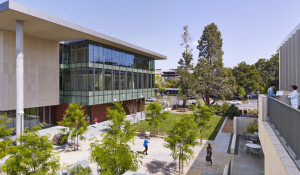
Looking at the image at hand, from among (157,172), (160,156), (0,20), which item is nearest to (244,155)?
(160,156)

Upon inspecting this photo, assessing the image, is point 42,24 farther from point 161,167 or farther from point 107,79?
point 161,167

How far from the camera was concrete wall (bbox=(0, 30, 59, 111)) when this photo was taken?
64.7 feet

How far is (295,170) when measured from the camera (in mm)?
3826

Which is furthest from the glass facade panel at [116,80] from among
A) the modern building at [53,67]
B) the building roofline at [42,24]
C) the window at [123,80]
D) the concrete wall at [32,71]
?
the concrete wall at [32,71]

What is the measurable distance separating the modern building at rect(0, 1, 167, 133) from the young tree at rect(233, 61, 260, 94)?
51856 mm

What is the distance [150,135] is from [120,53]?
16.0 meters

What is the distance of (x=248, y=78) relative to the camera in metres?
71.4

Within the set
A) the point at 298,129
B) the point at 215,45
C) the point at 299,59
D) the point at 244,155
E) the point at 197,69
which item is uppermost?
the point at 215,45

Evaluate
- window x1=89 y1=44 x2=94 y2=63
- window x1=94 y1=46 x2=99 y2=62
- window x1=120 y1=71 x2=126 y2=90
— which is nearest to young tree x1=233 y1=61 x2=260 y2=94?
window x1=120 y1=71 x2=126 y2=90

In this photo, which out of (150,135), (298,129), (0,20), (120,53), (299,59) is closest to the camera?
(298,129)

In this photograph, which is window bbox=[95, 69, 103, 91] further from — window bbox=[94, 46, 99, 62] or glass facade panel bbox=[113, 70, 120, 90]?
glass facade panel bbox=[113, 70, 120, 90]

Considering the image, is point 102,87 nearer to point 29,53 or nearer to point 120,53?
point 120,53

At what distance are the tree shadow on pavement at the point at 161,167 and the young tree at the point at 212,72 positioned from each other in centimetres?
2881

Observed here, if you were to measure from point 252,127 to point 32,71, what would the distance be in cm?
2700
